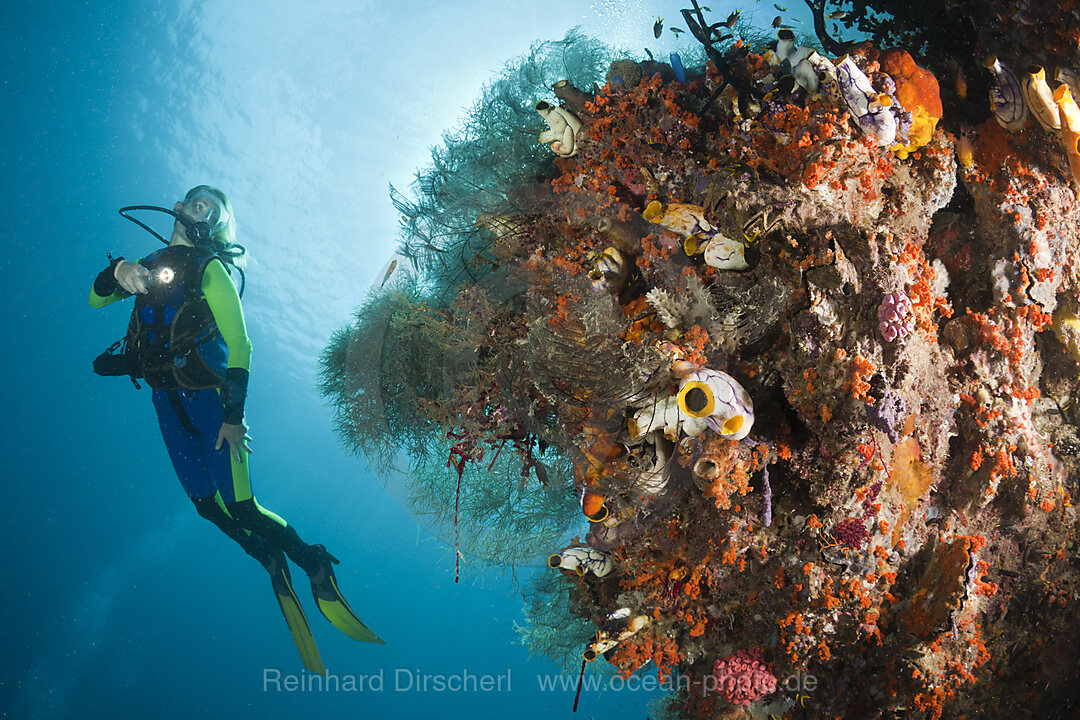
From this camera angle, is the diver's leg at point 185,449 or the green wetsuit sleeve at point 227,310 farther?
the diver's leg at point 185,449

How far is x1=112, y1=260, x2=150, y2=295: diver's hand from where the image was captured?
180 inches

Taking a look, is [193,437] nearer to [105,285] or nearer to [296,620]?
[105,285]

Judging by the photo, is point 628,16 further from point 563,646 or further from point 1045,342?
point 563,646

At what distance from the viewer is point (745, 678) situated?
2672 mm

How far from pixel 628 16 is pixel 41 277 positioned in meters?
12.1

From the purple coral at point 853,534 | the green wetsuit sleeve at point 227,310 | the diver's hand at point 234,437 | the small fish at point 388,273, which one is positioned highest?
the green wetsuit sleeve at point 227,310

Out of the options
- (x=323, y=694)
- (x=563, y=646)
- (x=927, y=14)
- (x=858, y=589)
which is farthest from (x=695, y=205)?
(x=323, y=694)

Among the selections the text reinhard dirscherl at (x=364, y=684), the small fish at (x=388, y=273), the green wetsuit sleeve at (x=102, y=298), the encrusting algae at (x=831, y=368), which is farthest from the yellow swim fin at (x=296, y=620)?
the text reinhard dirscherl at (x=364, y=684)

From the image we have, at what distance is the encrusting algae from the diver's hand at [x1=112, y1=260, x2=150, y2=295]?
166 inches

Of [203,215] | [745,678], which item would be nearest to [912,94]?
[745,678]

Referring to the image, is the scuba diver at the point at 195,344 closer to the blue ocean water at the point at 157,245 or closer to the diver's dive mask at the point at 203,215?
the diver's dive mask at the point at 203,215

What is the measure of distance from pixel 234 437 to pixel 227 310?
147 cm

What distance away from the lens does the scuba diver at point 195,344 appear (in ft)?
16.2

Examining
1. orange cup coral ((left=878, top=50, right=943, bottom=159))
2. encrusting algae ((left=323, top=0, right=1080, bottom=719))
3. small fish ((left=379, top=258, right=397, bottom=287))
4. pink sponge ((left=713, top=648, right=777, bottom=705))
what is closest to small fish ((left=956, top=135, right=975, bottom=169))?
encrusting algae ((left=323, top=0, right=1080, bottom=719))
